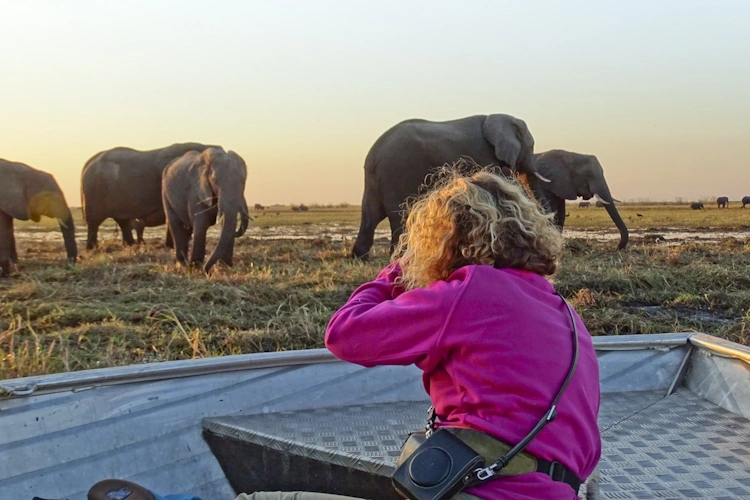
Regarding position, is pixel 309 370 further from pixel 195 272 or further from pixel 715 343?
pixel 195 272

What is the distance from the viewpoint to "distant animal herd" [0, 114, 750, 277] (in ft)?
34.4

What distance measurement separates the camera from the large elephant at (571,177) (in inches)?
624

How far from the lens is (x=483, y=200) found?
5.78 feet

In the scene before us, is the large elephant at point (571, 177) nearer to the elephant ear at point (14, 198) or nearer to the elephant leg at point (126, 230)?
the elephant leg at point (126, 230)

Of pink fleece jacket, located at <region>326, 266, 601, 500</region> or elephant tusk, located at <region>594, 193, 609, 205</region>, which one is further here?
elephant tusk, located at <region>594, 193, 609, 205</region>

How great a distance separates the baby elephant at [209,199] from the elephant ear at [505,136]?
170 inches

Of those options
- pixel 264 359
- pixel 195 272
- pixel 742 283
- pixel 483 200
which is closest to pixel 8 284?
pixel 195 272

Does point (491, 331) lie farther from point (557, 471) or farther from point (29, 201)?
point (29, 201)

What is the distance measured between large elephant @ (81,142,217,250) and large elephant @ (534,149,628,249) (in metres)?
7.36

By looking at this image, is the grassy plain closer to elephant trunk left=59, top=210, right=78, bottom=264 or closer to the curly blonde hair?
elephant trunk left=59, top=210, right=78, bottom=264

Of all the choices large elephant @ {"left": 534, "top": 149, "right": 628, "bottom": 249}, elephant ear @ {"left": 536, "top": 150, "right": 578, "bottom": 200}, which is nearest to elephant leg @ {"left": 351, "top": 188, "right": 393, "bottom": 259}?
large elephant @ {"left": 534, "top": 149, "right": 628, "bottom": 249}

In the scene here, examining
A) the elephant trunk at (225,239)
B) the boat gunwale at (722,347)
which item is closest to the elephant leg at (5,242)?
the elephant trunk at (225,239)

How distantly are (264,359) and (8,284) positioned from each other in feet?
24.0

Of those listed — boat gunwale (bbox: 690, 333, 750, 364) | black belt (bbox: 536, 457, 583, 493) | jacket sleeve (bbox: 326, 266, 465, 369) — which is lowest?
boat gunwale (bbox: 690, 333, 750, 364)
